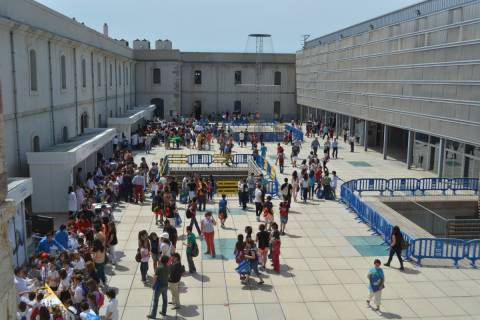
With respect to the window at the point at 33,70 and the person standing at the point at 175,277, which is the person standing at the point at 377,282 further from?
the window at the point at 33,70

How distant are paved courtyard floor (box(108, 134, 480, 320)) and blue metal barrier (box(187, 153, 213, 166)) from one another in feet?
39.7

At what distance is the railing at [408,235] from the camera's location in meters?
15.0

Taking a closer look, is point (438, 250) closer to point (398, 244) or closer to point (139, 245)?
point (398, 244)

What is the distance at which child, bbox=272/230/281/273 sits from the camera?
14.0m

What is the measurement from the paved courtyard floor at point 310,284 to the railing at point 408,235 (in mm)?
444

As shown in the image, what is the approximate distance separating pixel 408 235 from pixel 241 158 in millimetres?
18038

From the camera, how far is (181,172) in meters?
30.3

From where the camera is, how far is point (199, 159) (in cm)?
3133

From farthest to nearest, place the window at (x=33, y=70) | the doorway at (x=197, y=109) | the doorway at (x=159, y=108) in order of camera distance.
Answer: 1. the doorway at (x=197, y=109)
2. the doorway at (x=159, y=108)
3. the window at (x=33, y=70)

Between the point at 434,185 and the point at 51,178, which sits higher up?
the point at 51,178

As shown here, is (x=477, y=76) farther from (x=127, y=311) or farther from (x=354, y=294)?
(x=127, y=311)

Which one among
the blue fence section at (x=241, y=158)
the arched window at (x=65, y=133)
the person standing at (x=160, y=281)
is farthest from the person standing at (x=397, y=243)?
the blue fence section at (x=241, y=158)

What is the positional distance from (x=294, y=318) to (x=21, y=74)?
547 inches

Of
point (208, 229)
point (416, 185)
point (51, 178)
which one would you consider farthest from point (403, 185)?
point (51, 178)
